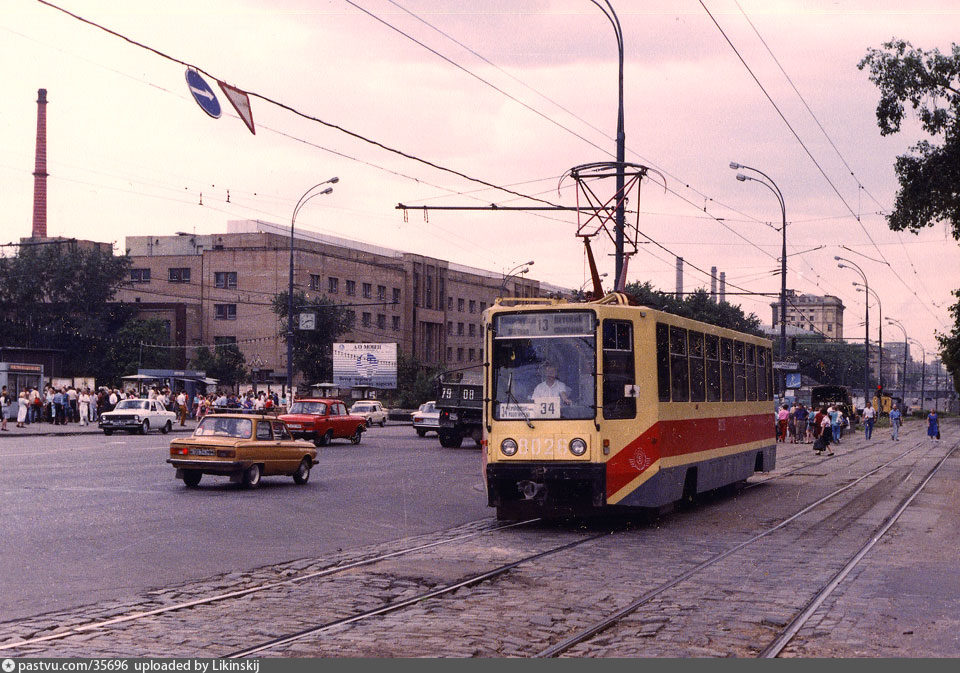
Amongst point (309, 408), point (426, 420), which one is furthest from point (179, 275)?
point (309, 408)

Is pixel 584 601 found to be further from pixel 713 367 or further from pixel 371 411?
pixel 371 411

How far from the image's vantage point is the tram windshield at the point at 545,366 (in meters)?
14.9

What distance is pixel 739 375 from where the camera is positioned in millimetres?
20859

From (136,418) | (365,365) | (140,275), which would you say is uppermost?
(140,275)

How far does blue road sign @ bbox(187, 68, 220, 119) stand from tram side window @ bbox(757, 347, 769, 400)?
39.3ft

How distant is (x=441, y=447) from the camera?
38344mm

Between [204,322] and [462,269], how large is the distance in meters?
32.6

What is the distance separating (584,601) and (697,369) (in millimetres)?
8597

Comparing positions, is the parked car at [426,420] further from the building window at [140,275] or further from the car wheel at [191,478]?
the building window at [140,275]

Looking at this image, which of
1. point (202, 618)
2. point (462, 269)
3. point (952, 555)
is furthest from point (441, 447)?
point (462, 269)

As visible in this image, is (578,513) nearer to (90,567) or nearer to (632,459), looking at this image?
(632,459)

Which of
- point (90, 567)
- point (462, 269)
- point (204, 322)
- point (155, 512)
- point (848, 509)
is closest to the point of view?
point (90, 567)

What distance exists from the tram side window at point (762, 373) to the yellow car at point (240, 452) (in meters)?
8.88

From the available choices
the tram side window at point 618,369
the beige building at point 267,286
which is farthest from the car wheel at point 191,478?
the beige building at point 267,286
